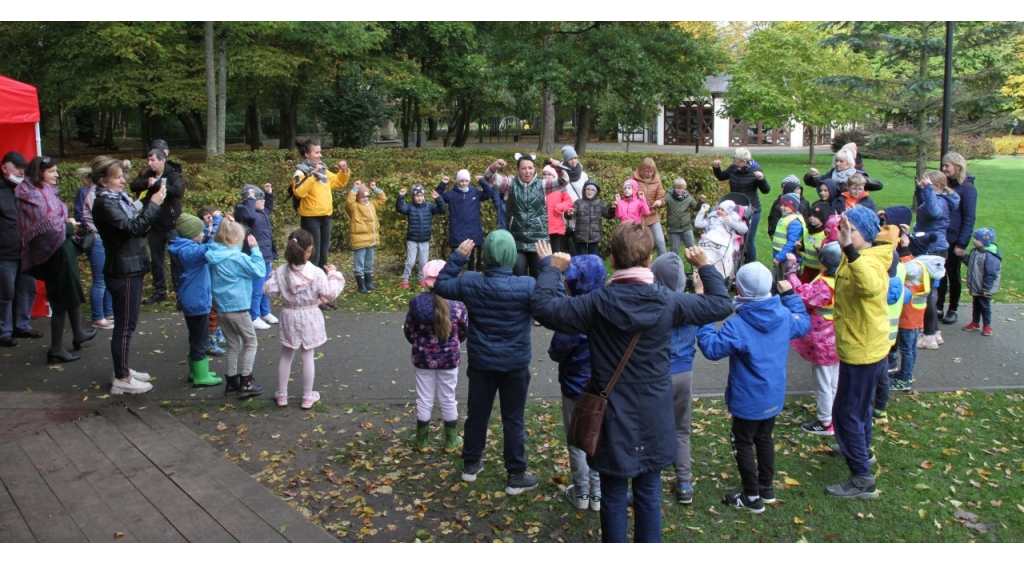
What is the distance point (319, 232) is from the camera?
10.5 metres

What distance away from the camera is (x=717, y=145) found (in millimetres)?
53531

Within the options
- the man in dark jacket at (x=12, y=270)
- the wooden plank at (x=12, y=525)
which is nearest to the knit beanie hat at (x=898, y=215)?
the wooden plank at (x=12, y=525)

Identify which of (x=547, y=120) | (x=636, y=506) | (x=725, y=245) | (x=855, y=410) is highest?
(x=547, y=120)

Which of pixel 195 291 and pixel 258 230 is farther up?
pixel 258 230

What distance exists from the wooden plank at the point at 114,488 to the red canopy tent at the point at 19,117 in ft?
13.0

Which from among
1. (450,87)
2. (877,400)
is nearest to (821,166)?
(450,87)

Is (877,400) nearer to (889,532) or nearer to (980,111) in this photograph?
(889,532)

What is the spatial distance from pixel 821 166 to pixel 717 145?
705 inches

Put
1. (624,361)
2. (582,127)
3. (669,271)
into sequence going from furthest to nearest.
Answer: (582,127) < (669,271) < (624,361)

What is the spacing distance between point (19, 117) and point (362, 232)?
401 cm

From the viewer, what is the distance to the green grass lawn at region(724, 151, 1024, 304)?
1216 cm

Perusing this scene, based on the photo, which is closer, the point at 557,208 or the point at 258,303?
the point at 258,303

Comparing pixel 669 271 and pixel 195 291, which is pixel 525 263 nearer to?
pixel 195 291

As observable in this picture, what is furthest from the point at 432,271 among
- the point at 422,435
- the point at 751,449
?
the point at 751,449
